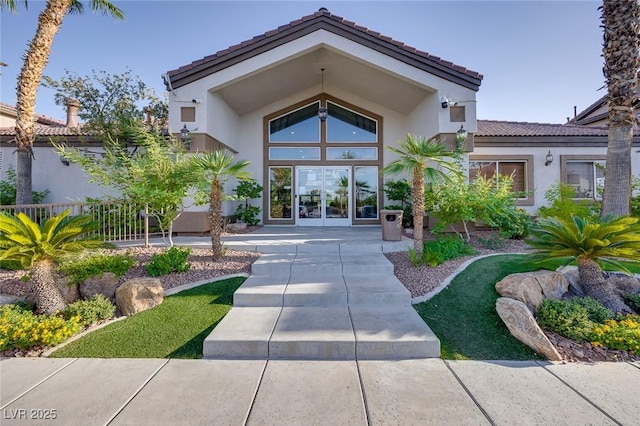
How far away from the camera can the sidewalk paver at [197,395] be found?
2564 mm

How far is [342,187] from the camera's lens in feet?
40.9

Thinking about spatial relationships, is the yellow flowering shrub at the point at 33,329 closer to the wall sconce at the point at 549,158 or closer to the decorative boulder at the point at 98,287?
the decorative boulder at the point at 98,287

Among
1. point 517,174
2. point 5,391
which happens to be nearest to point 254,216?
point 5,391

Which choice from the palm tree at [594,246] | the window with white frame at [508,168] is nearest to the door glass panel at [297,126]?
the window with white frame at [508,168]

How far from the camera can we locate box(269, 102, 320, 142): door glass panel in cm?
1254

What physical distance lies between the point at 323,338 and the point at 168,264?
3794 mm

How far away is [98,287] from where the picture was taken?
5172mm

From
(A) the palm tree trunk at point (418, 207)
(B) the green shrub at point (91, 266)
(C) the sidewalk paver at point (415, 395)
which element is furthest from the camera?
(A) the palm tree trunk at point (418, 207)

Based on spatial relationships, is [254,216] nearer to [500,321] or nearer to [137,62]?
[137,62]

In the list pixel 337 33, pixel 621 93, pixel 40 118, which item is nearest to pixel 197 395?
pixel 621 93

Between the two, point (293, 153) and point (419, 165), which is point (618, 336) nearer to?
point (419, 165)

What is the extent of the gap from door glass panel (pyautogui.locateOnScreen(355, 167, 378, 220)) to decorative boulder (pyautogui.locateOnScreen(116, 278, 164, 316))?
28.7 feet

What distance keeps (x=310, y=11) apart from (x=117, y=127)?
7.82m

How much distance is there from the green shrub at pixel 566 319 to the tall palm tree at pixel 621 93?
12.3ft
